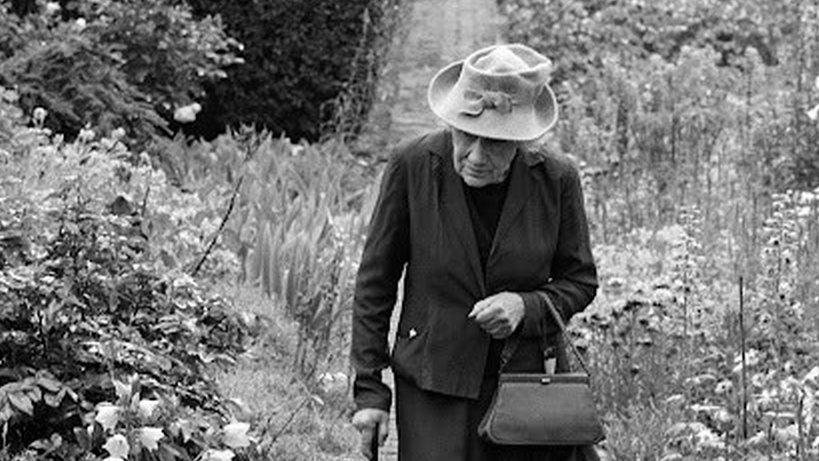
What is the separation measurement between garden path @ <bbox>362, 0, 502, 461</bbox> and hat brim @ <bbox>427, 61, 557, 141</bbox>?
335 inches

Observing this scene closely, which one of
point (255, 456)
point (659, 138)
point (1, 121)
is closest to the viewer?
point (255, 456)

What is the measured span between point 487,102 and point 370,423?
749 millimetres

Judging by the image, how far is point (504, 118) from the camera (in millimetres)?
3789

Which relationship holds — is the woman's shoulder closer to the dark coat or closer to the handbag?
the dark coat

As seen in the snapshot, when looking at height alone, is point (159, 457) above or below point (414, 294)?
below

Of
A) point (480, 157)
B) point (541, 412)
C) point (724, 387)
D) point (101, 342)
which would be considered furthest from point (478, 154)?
point (724, 387)

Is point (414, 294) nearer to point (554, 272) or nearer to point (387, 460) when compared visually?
point (554, 272)

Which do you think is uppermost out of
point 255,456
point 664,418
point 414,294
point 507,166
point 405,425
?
point 507,166

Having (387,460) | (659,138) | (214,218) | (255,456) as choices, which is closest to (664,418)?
(387,460)

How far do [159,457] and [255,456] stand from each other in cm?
38

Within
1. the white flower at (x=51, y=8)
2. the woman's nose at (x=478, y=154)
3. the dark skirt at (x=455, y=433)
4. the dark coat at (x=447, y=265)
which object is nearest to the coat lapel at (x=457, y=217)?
the dark coat at (x=447, y=265)

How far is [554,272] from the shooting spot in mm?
4105

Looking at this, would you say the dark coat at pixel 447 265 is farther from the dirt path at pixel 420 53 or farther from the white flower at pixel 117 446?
the dirt path at pixel 420 53

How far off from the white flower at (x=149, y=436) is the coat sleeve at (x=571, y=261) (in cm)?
82
